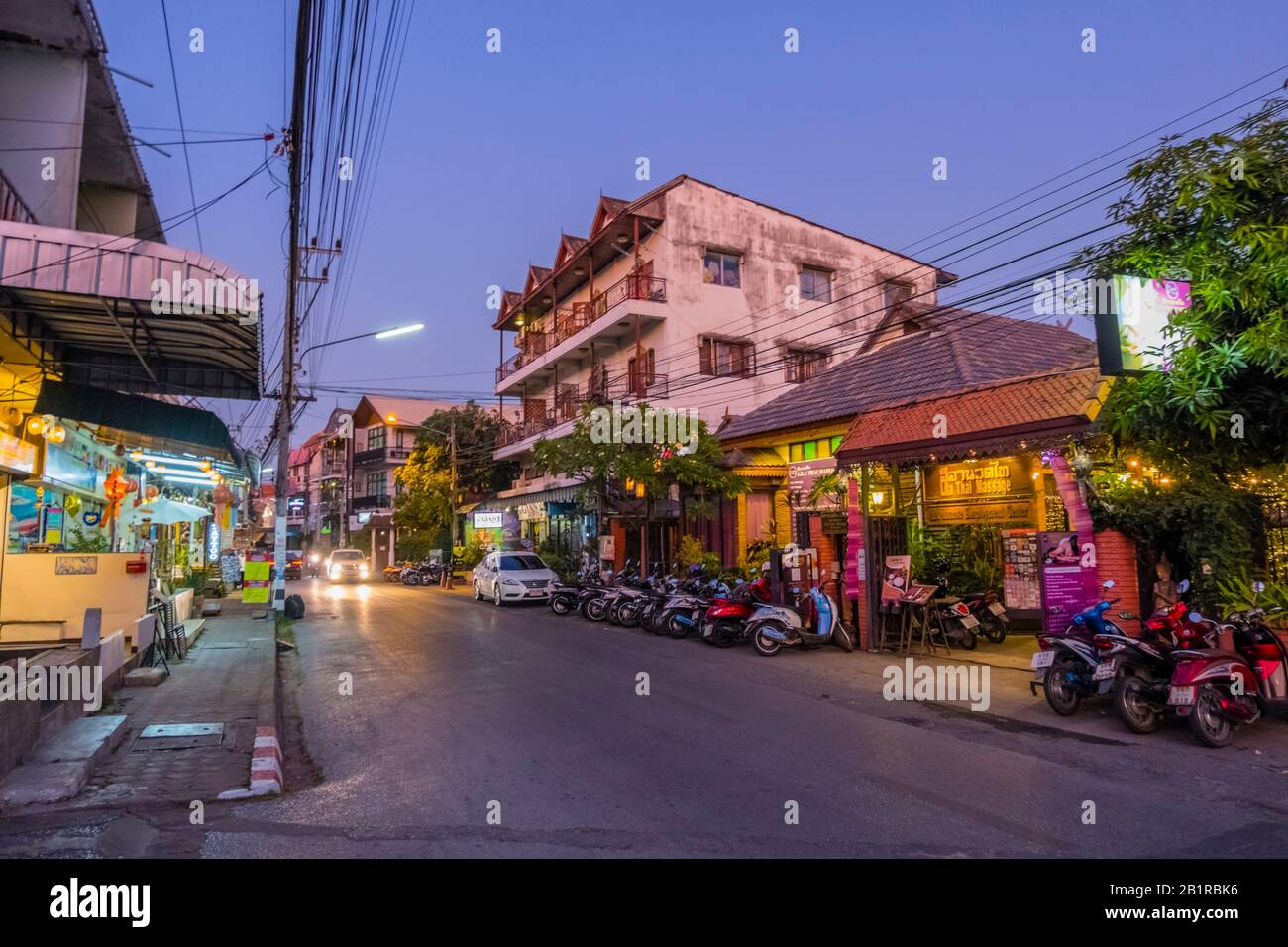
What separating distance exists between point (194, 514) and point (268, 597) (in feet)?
20.8

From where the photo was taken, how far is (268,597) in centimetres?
2297

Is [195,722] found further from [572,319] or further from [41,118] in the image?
[572,319]

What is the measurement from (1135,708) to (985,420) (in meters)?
5.47

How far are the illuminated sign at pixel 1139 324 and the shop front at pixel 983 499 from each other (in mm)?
Answer: 1825

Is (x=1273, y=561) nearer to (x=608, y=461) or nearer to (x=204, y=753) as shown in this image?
(x=204, y=753)

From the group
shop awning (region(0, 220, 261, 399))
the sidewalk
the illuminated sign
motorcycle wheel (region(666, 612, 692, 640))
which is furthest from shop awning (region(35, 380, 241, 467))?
the illuminated sign

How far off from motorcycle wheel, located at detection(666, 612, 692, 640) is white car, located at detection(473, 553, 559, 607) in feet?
24.1

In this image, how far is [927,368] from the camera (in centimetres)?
1884

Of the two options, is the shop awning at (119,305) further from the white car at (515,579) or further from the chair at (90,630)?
the white car at (515,579)

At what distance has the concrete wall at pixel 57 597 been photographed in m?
10.6

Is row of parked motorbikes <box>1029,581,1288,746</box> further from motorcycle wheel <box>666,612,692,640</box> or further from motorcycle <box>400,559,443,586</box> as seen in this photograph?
motorcycle <box>400,559,443,586</box>

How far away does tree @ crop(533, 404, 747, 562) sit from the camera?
19.7 m

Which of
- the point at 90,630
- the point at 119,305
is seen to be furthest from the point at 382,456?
the point at 90,630

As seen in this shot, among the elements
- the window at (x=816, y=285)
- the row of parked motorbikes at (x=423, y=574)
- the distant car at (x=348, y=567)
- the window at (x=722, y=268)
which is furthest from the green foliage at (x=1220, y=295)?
the distant car at (x=348, y=567)
